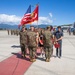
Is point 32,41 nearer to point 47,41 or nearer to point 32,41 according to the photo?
point 32,41

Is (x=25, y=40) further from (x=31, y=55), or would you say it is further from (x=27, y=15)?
(x=27, y=15)

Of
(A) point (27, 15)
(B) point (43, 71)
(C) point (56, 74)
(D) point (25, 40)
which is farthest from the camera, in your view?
(A) point (27, 15)

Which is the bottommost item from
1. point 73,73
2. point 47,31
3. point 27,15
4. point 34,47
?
point 73,73

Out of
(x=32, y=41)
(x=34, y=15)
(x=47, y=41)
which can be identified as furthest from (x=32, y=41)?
(x=34, y=15)

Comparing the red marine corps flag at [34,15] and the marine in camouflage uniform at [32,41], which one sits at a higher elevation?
the red marine corps flag at [34,15]

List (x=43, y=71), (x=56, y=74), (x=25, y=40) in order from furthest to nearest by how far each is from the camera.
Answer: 1. (x=25, y=40)
2. (x=43, y=71)
3. (x=56, y=74)

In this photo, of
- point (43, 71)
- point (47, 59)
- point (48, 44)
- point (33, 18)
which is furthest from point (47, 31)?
point (33, 18)

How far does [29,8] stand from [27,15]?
848mm

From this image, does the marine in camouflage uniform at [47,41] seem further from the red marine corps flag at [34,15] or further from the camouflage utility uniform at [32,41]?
the red marine corps flag at [34,15]

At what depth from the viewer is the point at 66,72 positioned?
26.7 ft

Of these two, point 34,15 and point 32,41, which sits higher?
point 34,15

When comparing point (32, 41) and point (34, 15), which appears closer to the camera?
point (32, 41)

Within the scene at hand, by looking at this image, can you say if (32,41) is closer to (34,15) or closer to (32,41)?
(32,41)

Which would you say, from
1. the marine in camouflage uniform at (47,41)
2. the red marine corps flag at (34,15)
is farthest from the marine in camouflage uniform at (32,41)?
the red marine corps flag at (34,15)
